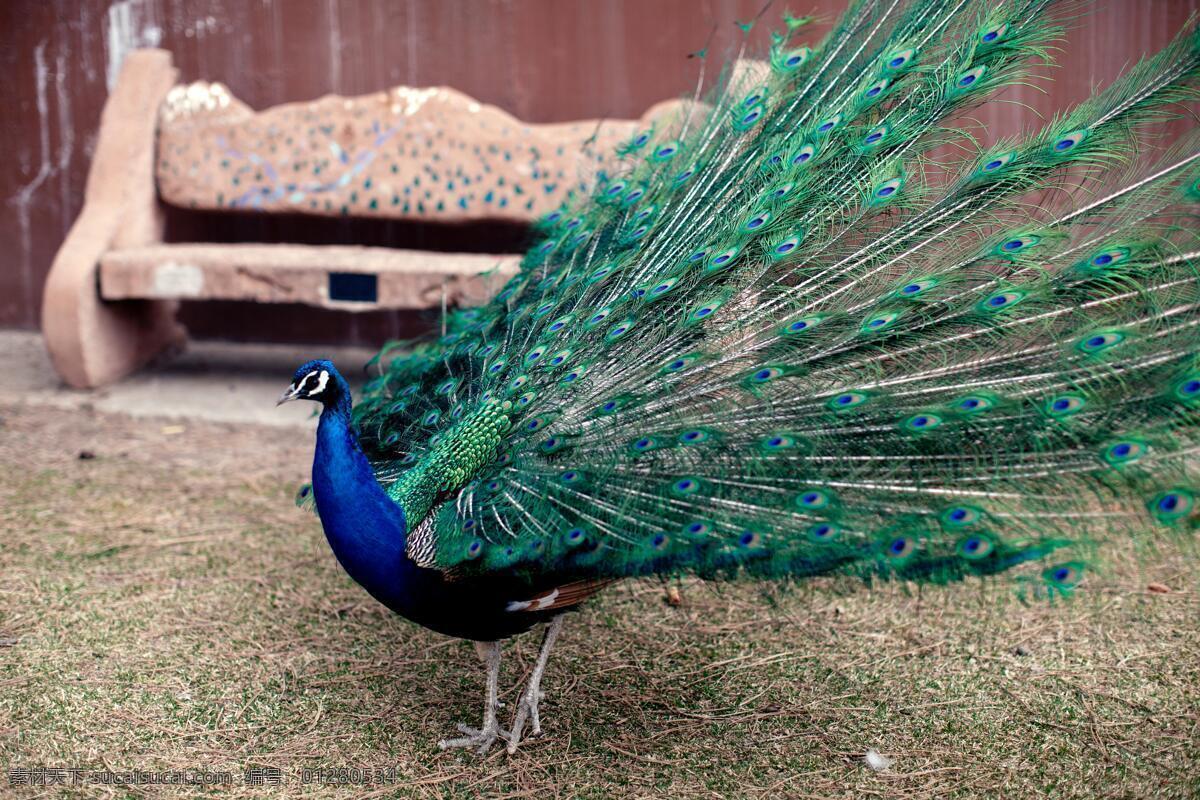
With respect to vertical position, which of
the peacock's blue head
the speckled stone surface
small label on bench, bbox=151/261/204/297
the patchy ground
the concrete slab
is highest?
the speckled stone surface

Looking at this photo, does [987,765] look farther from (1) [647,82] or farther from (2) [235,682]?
(1) [647,82]

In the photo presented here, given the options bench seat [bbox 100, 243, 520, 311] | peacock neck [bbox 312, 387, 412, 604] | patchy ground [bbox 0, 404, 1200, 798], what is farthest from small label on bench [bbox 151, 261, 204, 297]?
peacock neck [bbox 312, 387, 412, 604]

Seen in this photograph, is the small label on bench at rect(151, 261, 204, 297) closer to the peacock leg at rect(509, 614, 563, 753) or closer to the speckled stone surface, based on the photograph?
the speckled stone surface

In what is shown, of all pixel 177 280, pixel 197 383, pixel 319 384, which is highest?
pixel 319 384

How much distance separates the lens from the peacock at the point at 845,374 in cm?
203

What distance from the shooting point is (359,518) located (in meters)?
2.31

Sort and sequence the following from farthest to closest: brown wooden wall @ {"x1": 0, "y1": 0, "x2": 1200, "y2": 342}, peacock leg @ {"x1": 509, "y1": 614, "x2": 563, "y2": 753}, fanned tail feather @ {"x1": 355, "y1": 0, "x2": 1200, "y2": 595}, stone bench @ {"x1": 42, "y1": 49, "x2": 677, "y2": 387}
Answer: brown wooden wall @ {"x1": 0, "y1": 0, "x2": 1200, "y2": 342}, stone bench @ {"x1": 42, "y1": 49, "x2": 677, "y2": 387}, peacock leg @ {"x1": 509, "y1": 614, "x2": 563, "y2": 753}, fanned tail feather @ {"x1": 355, "y1": 0, "x2": 1200, "y2": 595}

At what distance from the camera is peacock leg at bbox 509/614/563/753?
104 inches

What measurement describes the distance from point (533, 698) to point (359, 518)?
2.37ft

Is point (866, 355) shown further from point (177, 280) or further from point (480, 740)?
point (177, 280)

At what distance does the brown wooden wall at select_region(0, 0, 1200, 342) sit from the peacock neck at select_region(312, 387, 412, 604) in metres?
3.84

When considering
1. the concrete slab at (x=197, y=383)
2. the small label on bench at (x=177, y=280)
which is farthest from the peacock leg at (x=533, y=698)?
the small label on bench at (x=177, y=280)

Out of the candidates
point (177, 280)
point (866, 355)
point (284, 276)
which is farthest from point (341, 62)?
point (866, 355)

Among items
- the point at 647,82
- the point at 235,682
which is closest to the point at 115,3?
the point at 647,82
